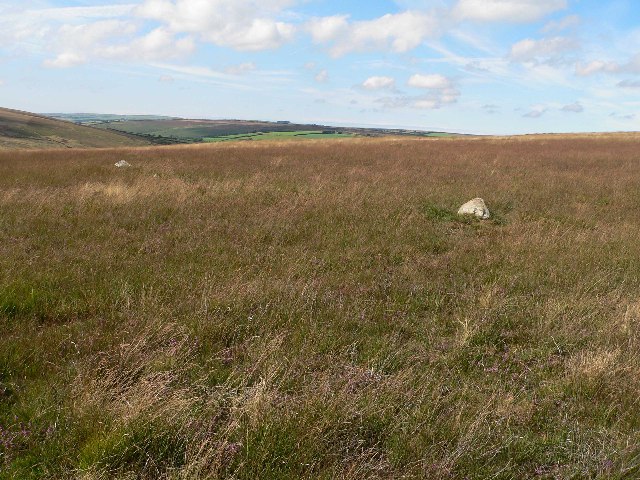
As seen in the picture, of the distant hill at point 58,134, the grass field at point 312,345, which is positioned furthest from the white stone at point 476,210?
the distant hill at point 58,134

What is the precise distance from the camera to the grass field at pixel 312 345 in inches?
105

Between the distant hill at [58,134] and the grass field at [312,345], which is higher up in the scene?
the distant hill at [58,134]

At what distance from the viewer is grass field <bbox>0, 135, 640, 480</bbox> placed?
8.74 feet

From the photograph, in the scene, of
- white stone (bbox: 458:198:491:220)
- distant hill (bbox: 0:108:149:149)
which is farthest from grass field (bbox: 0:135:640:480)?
distant hill (bbox: 0:108:149:149)

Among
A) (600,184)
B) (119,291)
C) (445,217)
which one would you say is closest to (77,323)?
(119,291)

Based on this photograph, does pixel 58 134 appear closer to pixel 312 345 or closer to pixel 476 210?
pixel 476 210

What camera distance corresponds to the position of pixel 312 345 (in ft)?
13.5

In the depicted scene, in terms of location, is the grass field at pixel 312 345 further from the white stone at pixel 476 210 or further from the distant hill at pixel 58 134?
the distant hill at pixel 58 134

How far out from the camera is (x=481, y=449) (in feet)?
9.25

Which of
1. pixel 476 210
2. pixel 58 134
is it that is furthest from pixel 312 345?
pixel 58 134

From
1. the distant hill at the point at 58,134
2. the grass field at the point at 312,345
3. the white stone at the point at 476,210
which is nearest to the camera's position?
the grass field at the point at 312,345

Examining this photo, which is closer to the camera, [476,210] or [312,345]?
[312,345]

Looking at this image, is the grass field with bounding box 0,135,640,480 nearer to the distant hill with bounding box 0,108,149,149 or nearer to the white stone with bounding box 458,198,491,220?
the white stone with bounding box 458,198,491,220

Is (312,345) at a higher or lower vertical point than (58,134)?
lower
